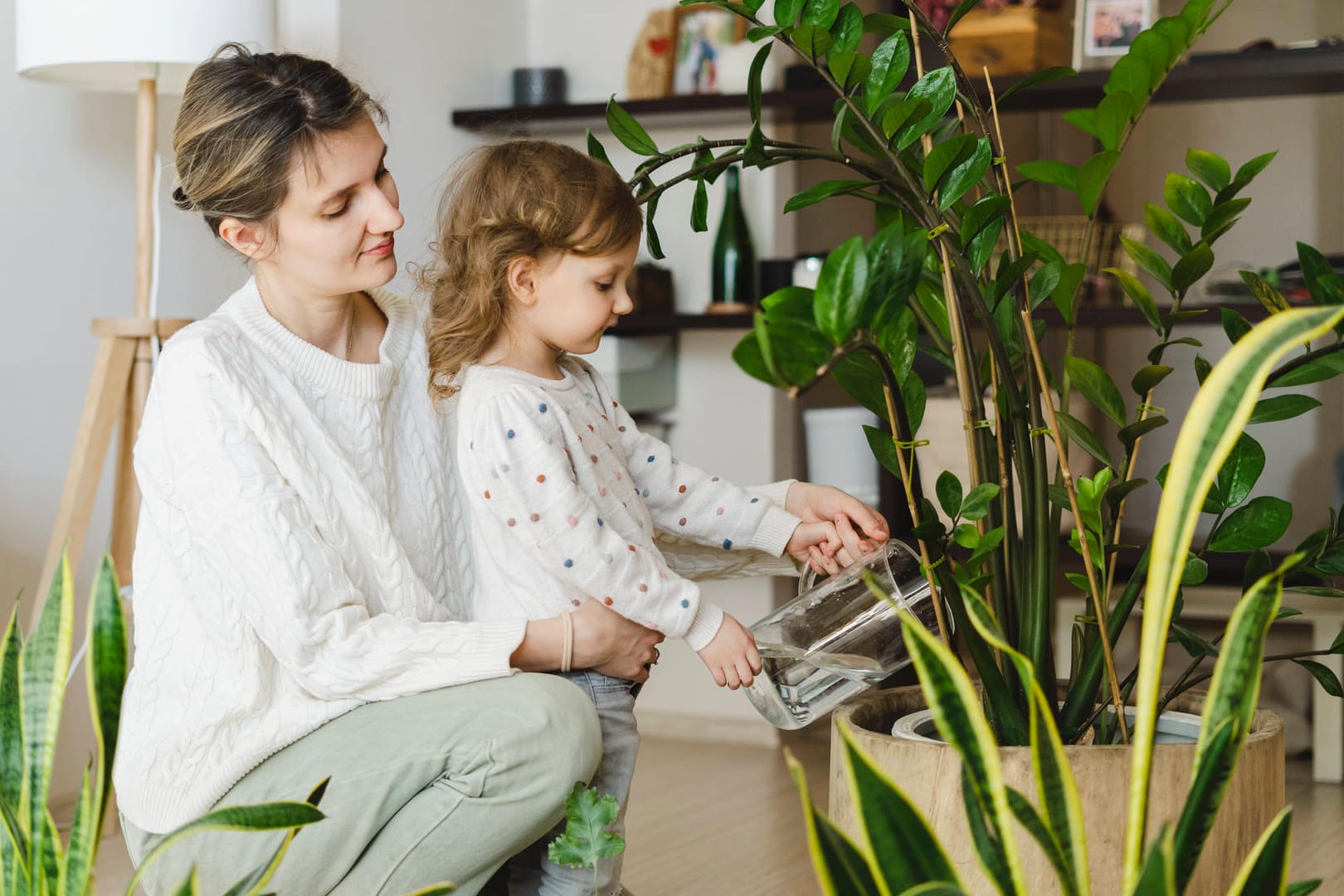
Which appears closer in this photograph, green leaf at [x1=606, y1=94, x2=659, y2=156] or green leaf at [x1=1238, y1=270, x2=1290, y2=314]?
green leaf at [x1=1238, y1=270, x2=1290, y2=314]

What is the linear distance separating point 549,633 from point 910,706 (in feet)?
1.13

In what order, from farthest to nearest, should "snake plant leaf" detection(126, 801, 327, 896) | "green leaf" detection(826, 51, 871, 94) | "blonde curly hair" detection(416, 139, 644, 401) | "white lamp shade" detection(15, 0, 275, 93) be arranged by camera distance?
1. "white lamp shade" detection(15, 0, 275, 93)
2. "blonde curly hair" detection(416, 139, 644, 401)
3. "green leaf" detection(826, 51, 871, 94)
4. "snake plant leaf" detection(126, 801, 327, 896)

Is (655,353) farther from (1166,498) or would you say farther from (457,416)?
(1166,498)

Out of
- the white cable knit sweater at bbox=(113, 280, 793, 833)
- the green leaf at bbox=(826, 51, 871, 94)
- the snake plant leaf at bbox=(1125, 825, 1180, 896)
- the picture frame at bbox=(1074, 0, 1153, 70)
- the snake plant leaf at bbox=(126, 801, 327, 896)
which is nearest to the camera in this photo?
the snake plant leaf at bbox=(1125, 825, 1180, 896)

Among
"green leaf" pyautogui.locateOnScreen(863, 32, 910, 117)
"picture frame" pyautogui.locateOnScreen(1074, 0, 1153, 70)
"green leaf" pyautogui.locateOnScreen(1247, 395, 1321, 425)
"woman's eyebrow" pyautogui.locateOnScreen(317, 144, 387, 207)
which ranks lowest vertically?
"green leaf" pyautogui.locateOnScreen(1247, 395, 1321, 425)

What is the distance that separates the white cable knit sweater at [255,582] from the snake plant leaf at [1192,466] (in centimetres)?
65

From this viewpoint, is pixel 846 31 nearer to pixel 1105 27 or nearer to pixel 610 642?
pixel 610 642

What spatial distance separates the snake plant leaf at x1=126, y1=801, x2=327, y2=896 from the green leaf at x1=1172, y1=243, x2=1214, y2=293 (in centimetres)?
78

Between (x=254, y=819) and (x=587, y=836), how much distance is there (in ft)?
1.12

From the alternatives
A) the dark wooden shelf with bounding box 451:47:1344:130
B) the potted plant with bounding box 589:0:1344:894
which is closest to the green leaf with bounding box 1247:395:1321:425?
the potted plant with bounding box 589:0:1344:894

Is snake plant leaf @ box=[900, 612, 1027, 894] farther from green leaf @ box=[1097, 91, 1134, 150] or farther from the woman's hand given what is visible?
A: the woman's hand

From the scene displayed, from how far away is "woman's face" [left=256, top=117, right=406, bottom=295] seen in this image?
1.38 metres

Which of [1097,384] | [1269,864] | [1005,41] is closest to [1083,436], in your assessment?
[1097,384]

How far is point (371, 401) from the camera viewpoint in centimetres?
148
